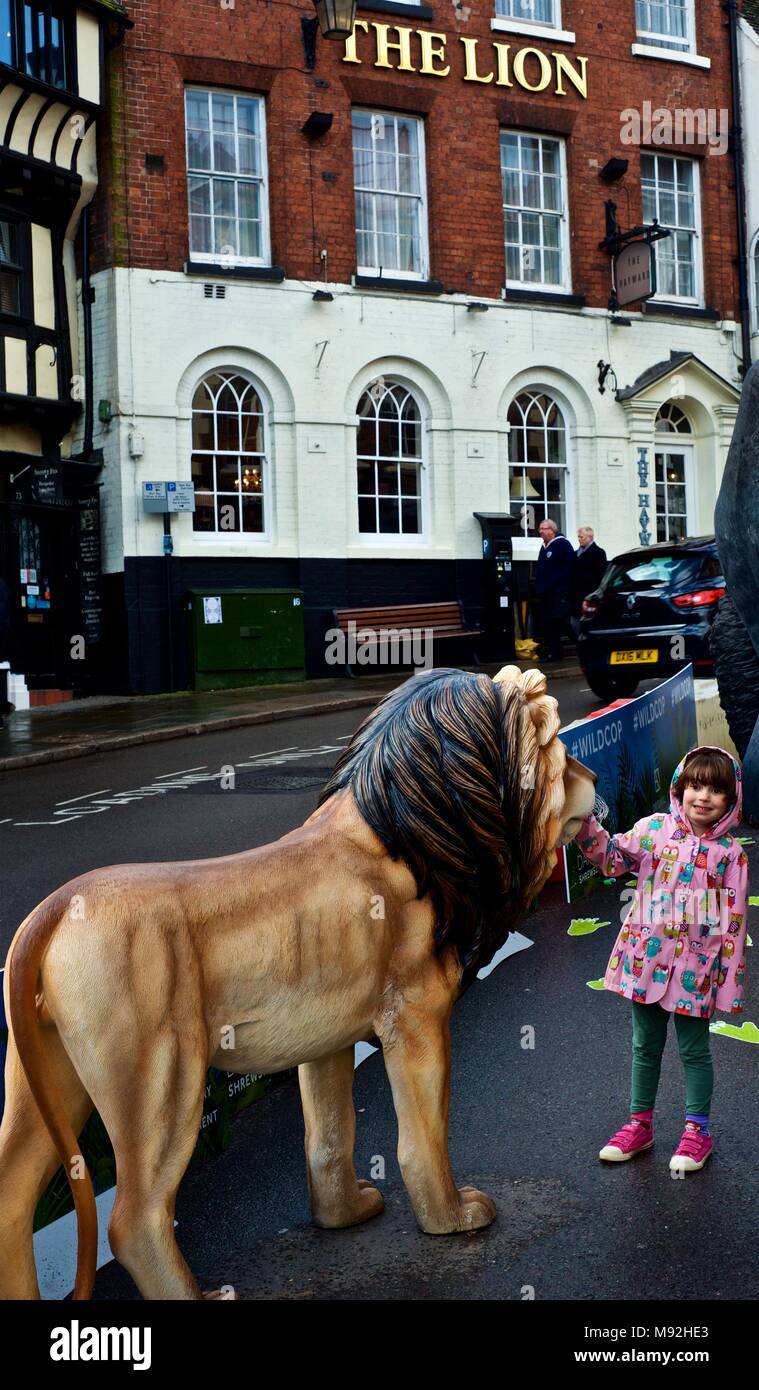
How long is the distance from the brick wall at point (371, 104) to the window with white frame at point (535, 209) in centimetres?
24

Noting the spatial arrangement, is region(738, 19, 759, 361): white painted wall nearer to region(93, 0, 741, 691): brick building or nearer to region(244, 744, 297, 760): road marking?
region(93, 0, 741, 691): brick building

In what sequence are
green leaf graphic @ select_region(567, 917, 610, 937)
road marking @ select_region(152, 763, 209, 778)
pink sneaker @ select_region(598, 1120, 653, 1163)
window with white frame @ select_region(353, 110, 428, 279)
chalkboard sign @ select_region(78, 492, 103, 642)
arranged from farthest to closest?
window with white frame @ select_region(353, 110, 428, 279), chalkboard sign @ select_region(78, 492, 103, 642), road marking @ select_region(152, 763, 209, 778), green leaf graphic @ select_region(567, 917, 610, 937), pink sneaker @ select_region(598, 1120, 653, 1163)

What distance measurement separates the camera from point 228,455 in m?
20.4

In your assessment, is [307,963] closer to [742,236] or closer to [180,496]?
[180,496]

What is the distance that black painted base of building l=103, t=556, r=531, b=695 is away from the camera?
19578mm

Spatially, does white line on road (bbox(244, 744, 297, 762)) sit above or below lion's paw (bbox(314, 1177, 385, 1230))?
above

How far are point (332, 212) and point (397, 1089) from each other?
1934 cm

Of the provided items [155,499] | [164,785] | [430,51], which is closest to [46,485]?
[155,499]

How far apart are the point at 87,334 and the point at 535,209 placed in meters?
7.55

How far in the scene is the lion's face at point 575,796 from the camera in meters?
3.23

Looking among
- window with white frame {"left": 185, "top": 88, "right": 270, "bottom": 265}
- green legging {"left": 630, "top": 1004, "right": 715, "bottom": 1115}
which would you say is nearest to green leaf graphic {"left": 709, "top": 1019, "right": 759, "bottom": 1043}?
green legging {"left": 630, "top": 1004, "right": 715, "bottom": 1115}

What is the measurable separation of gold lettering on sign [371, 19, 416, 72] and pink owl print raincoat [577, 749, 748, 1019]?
19562 millimetres

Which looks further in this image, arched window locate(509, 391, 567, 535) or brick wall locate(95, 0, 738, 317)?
arched window locate(509, 391, 567, 535)

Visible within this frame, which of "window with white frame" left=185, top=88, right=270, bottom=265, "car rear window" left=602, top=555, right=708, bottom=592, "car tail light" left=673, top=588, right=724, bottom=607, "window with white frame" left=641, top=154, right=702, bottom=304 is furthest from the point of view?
"window with white frame" left=641, top=154, right=702, bottom=304
